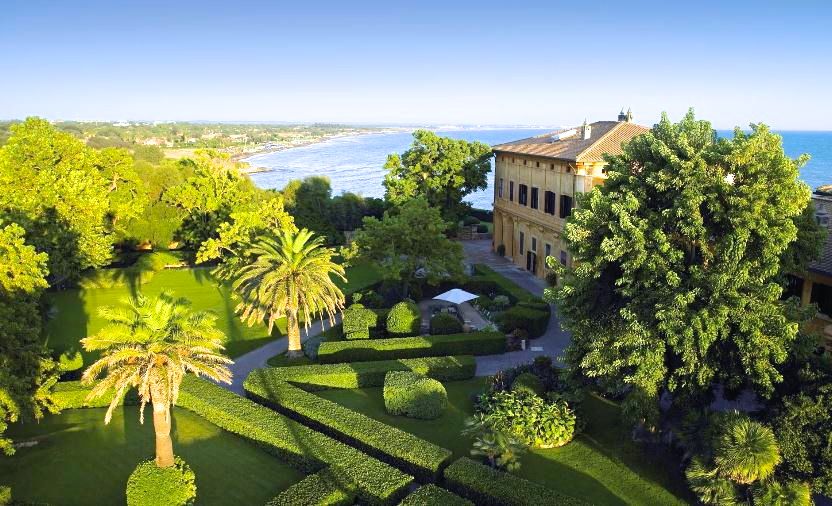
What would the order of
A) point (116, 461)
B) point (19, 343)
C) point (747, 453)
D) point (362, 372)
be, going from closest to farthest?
point (747, 453) < point (116, 461) < point (19, 343) < point (362, 372)

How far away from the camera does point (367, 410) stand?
20969mm

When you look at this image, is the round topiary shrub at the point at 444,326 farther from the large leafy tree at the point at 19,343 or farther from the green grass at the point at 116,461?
the large leafy tree at the point at 19,343

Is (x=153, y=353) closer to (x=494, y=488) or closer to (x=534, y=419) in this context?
(x=494, y=488)

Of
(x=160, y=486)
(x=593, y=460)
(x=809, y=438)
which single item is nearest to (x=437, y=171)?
(x=593, y=460)

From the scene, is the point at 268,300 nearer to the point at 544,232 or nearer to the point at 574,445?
the point at 574,445

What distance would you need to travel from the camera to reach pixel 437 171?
46.4m

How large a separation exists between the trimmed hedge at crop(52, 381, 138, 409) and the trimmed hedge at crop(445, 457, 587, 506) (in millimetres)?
12742

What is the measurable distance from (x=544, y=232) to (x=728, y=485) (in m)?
24.8

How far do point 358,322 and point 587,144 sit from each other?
17.2 meters

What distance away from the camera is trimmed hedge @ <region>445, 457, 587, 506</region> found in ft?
46.5

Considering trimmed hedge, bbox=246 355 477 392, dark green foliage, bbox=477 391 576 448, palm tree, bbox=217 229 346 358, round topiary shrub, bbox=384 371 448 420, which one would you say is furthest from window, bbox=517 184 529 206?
dark green foliage, bbox=477 391 576 448

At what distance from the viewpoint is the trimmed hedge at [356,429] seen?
53.1 ft

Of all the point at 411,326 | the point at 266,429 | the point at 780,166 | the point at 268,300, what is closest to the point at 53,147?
the point at 268,300

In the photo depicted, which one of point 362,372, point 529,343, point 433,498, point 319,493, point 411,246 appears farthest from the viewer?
point 411,246
